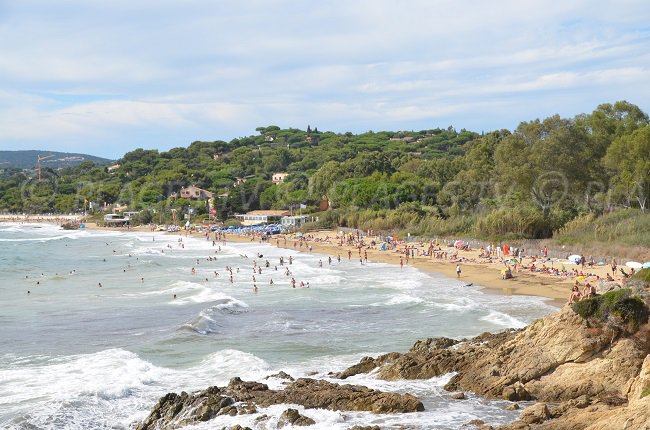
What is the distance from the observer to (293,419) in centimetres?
1434

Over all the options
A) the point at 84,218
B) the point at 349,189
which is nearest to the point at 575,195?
the point at 349,189

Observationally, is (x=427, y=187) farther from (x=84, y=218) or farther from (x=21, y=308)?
(x=84, y=218)

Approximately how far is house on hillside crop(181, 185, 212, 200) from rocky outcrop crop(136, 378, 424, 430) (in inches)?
3769

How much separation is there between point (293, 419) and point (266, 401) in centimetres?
148

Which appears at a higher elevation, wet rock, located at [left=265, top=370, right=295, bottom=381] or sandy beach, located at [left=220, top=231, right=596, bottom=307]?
sandy beach, located at [left=220, top=231, right=596, bottom=307]

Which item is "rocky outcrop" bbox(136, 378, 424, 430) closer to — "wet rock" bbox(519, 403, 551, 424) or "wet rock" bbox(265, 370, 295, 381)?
"wet rock" bbox(265, 370, 295, 381)

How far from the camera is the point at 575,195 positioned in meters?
49.2

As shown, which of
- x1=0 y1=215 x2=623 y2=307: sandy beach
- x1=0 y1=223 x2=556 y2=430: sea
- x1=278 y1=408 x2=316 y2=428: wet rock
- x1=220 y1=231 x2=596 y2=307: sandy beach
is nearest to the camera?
x1=278 y1=408 x2=316 y2=428: wet rock

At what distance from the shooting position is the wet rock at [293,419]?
46.6 feet

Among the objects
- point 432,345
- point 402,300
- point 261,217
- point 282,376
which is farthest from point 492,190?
point 282,376

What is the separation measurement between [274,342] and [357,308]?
677 cm

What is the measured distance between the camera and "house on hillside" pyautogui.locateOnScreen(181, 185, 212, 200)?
11112cm

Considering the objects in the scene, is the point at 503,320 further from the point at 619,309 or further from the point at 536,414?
the point at 536,414

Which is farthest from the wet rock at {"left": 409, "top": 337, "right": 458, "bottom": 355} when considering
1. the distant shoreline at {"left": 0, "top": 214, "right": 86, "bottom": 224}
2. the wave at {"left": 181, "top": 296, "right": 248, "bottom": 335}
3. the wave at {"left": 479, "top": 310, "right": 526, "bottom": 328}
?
the distant shoreline at {"left": 0, "top": 214, "right": 86, "bottom": 224}
